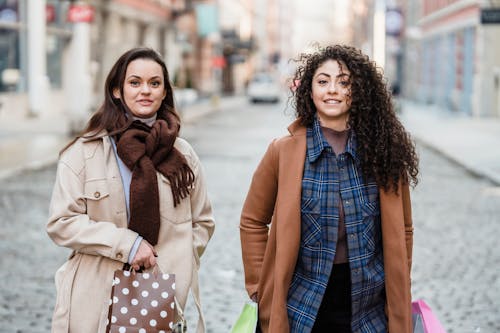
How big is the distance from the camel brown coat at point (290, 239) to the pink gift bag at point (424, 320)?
0.36 feet

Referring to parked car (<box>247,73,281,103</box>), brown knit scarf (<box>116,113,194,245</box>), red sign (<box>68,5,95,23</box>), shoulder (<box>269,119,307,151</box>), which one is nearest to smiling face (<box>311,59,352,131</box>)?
shoulder (<box>269,119,307,151</box>)

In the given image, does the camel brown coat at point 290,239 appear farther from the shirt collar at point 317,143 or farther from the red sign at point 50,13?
the red sign at point 50,13

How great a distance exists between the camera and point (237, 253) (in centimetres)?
815

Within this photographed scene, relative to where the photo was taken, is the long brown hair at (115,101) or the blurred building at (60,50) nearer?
the long brown hair at (115,101)

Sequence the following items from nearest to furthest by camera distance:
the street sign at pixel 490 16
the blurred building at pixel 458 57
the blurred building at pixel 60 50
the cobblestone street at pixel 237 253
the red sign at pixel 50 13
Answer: the cobblestone street at pixel 237 253, the street sign at pixel 490 16, the blurred building at pixel 60 50, the red sign at pixel 50 13, the blurred building at pixel 458 57

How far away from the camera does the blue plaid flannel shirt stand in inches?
120

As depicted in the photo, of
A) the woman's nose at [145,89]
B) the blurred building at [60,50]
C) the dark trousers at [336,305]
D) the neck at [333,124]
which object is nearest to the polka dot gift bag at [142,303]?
the dark trousers at [336,305]

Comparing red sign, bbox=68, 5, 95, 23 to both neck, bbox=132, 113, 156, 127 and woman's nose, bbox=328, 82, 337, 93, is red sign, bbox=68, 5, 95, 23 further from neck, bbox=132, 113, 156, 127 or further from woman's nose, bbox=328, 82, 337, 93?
woman's nose, bbox=328, 82, 337, 93

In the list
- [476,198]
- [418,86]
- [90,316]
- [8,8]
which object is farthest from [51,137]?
[418,86]

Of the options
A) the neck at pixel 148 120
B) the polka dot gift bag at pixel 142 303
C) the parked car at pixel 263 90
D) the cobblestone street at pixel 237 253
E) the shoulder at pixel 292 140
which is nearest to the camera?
the polka dot gift bag at pixel 142 303

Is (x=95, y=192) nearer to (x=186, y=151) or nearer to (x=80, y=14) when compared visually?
(x=186, y=151)

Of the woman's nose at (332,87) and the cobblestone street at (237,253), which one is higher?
the woman's nose at (332,87)

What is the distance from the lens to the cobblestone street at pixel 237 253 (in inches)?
241

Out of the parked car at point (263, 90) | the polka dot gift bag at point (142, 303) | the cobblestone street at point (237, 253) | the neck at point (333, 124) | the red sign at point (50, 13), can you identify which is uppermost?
the red sign at point (50, 13)
